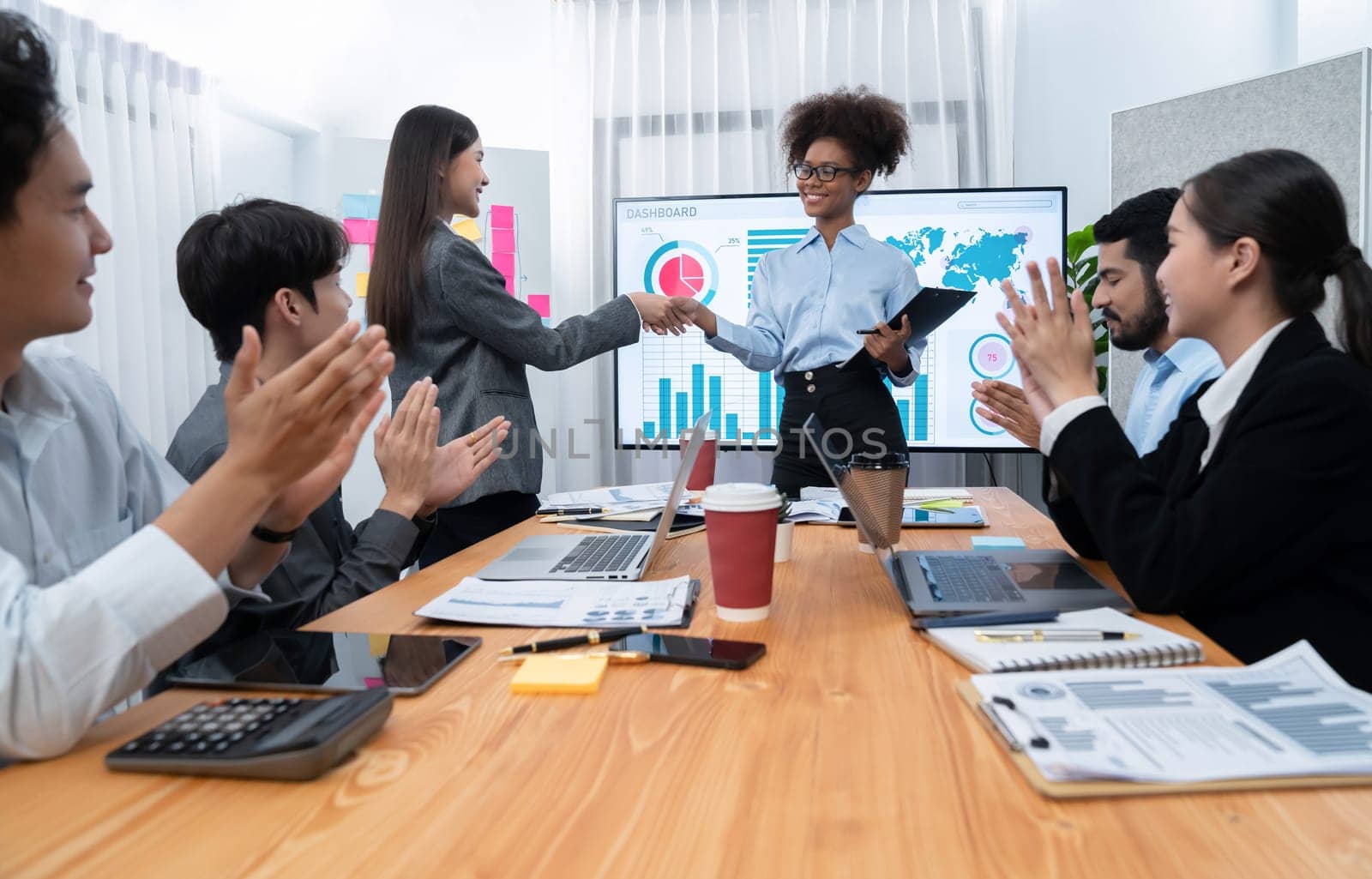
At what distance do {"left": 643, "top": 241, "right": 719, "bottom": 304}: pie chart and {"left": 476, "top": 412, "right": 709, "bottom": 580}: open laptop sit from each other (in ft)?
7.38

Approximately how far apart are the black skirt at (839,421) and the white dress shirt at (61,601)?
1.84 meters

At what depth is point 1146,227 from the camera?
2.13 m

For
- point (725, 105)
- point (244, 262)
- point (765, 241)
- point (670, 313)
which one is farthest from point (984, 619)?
point (725, 105)

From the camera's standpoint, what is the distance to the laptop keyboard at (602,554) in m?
1.26

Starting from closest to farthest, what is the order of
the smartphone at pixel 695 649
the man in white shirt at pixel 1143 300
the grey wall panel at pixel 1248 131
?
the smartphone at pixel 695 649, the man in white shirt at pixel 1143 300, the grey wall panel at pixel 1248 131

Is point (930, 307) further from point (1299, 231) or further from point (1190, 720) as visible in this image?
point (1190, 720)

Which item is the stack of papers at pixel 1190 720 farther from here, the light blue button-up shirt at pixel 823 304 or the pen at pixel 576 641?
the light blue button-up shirt at pixel 823 304

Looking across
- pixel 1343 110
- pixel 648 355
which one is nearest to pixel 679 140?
pixel 648 355

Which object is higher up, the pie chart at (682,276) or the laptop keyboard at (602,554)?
the pie chart at (682,276)

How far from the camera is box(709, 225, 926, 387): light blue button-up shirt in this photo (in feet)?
8.83

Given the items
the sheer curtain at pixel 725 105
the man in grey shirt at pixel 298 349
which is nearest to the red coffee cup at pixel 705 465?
the man in grey shirt at pixel 298 349

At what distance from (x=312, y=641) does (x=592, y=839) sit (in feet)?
1.63

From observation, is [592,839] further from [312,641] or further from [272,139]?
[272,139]

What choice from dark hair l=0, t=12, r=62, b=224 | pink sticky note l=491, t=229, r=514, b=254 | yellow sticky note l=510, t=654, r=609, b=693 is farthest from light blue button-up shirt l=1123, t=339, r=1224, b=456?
pink sticky note l=491, t=229, r=514, b=254
